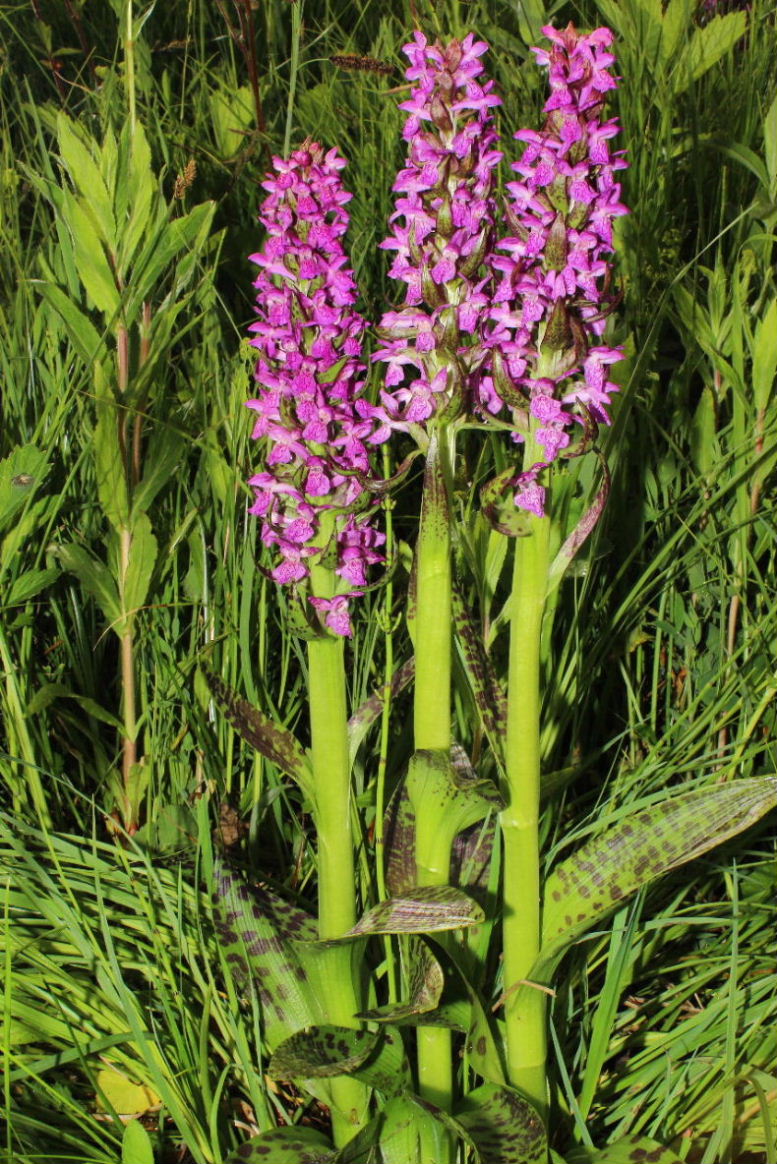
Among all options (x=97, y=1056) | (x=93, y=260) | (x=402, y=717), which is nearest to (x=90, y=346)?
(x=93, y=260)

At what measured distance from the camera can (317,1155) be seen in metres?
1.57

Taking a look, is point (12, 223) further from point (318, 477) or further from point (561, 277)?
point (561, 277)

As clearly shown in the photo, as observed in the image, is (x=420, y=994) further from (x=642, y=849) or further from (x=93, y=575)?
(x=93, y=575)

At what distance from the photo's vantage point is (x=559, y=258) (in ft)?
4.33

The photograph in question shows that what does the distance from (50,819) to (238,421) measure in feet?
3.08

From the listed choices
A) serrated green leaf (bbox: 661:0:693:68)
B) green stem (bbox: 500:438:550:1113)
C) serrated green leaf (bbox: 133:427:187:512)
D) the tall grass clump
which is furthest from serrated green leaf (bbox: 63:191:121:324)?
serrated green leaf (bbox: 661:0:693:68)

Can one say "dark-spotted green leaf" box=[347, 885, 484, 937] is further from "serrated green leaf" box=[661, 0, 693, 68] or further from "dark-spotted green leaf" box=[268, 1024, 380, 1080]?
"serrated green leaf" box=[661, 0, 693, 68]

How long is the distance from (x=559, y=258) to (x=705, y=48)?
210 centimetres

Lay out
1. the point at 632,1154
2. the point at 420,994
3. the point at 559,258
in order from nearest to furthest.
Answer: the point at 559,258 < the point at 420,994 < the point at 632,1154

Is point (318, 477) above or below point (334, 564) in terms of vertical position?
above

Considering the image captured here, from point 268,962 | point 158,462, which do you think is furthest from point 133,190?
point 268,962

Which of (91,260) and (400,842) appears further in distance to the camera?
(91,260)

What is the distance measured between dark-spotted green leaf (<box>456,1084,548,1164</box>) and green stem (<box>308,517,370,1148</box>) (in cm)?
20

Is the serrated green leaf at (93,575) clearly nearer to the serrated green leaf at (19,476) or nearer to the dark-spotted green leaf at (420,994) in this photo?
the serrated green leaf at (19,476)
